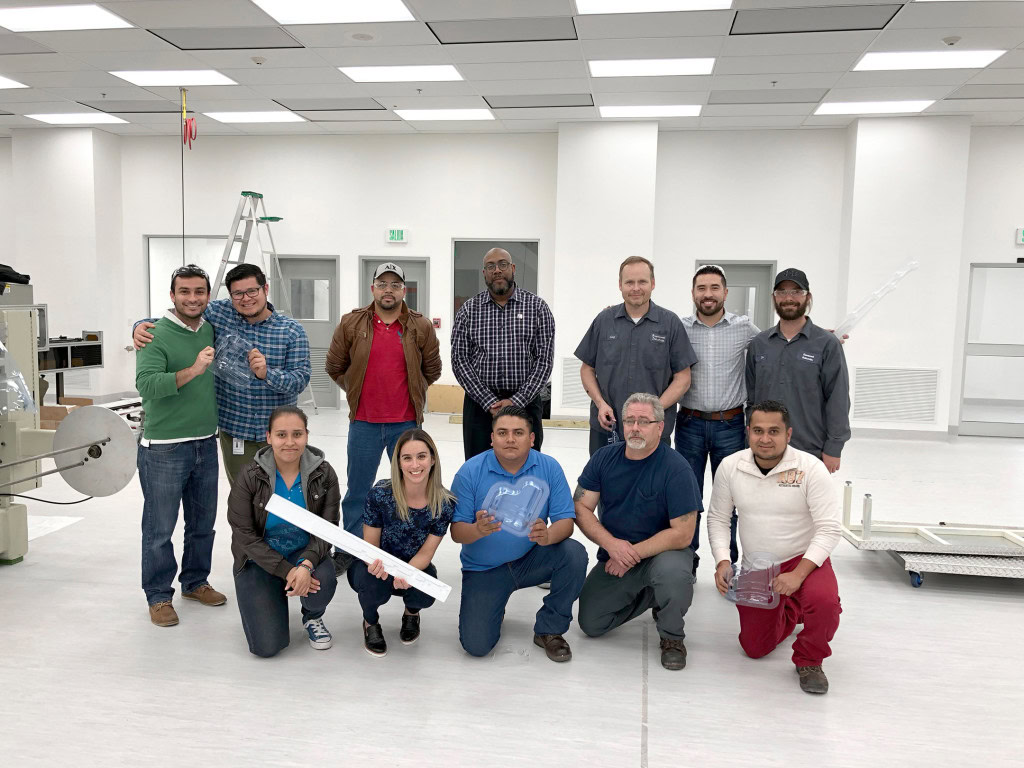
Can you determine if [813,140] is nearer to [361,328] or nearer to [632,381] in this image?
[632,381]

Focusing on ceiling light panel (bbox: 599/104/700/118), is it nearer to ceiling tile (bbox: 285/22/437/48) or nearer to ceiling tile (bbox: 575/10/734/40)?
ceiling tile (bbox: 575/10/734/40)

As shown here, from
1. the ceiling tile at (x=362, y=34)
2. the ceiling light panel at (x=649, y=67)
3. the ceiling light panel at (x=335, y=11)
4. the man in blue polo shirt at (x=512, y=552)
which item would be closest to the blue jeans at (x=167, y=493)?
the man in blue polo shirt at (x=512, y=552)

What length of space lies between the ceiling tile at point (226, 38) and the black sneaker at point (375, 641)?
469 cm

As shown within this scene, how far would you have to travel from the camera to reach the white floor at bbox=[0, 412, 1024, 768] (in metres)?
2.31

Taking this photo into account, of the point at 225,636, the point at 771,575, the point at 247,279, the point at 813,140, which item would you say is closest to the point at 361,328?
the point at 247,279

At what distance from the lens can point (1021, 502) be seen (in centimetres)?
553

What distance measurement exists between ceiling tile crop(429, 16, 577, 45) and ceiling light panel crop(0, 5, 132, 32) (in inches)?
93.0

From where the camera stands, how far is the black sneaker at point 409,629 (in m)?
3.04

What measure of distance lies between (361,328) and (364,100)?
4.86 meters

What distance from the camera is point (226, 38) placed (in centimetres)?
596

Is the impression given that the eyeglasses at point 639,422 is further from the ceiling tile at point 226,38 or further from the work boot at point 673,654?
the ceiling tile at point 226,38

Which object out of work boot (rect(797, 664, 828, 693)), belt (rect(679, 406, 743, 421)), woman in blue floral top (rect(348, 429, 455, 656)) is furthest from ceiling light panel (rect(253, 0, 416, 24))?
work boot (rect(797, 664, 828, 693))

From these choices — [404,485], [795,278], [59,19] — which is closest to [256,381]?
[404,485]

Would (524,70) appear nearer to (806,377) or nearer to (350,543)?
(806,377)
